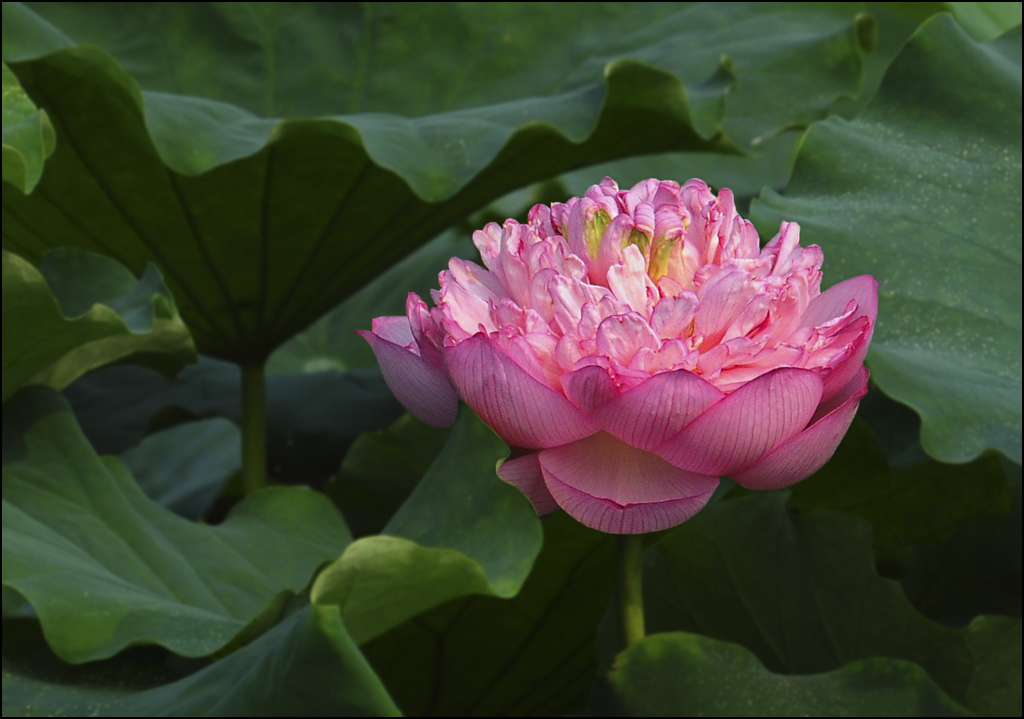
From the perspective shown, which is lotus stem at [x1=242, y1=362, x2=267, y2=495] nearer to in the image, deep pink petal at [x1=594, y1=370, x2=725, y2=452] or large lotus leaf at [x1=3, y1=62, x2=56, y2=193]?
large lotus leaf at [x1=3, y1=62, x2=56, y2=193]

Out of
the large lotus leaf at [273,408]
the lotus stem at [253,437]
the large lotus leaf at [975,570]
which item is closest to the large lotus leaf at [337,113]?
the lotus stem at [253,437]

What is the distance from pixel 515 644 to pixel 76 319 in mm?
488

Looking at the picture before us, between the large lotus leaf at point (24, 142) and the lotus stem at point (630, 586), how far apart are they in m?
0.58

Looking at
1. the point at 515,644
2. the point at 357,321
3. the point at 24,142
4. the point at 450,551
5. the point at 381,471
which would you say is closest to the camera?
the point at 450,551

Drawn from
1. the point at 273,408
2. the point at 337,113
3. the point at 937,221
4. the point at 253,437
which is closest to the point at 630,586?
the point at 937,221

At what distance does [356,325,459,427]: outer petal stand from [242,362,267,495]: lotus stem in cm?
104

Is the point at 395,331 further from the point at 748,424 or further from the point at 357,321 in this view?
the point at 357,321

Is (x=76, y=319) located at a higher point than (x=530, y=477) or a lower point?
lower

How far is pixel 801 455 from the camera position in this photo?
257 millimetres

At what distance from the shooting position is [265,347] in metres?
1.35

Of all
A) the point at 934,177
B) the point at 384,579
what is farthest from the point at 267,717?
the point at 934,177

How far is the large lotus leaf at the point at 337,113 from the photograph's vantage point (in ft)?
3.72

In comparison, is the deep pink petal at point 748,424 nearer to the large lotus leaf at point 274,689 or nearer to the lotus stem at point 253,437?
the large lotus leaf at point 274,689

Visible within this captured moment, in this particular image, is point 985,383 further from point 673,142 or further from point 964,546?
point 673,142
